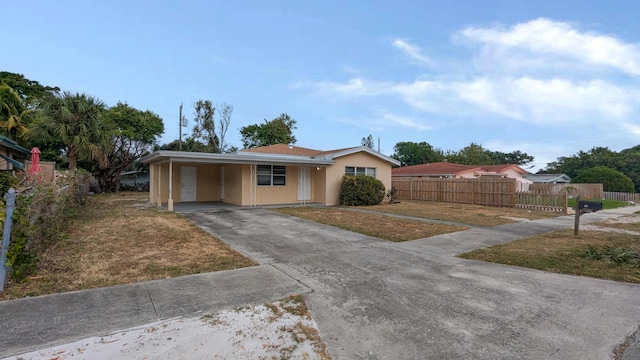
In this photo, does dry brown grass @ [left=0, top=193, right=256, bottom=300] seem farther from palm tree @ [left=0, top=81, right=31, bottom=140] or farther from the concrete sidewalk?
palm tree @ [left=0, top=81, right=31, bottom=140]

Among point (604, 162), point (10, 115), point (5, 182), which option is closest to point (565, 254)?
point (5, 182)

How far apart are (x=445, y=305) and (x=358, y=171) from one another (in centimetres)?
1463

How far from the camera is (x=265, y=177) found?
15891 millimetres

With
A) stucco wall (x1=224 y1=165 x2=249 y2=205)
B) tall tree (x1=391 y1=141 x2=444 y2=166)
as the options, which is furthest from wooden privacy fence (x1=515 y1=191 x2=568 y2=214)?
tall tree (x1=391 y1=141 x2=444 y2=166)

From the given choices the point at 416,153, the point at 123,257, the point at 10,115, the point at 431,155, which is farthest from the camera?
the point at 416,153

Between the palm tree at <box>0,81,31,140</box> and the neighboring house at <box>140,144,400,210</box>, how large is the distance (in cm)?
766

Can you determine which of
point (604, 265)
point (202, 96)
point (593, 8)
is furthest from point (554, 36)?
point (202, 96)

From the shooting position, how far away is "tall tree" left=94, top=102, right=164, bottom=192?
2630cm

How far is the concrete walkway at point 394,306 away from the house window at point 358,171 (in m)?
11.8

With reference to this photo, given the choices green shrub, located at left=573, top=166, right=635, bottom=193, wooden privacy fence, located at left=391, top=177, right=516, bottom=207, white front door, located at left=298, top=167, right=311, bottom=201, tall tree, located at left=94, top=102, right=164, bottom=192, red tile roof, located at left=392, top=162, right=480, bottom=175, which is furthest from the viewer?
green shrub, located at left=573, top=166, right=635, bottom=193

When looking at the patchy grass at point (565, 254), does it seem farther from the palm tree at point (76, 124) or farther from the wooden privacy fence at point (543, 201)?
the palm tree at point (76, 124)

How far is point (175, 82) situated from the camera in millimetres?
20141

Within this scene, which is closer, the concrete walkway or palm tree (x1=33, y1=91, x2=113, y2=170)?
the concrete walkway

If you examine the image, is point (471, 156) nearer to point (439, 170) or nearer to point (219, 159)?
point (439, 170)
